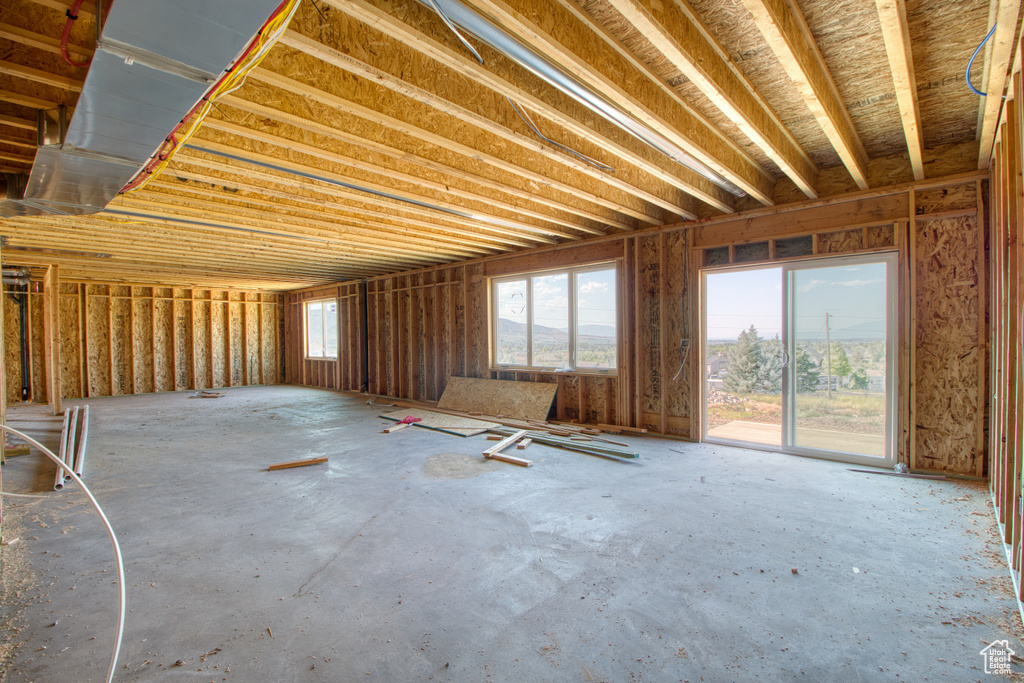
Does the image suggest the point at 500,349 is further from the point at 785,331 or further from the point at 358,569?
the point at 358,569

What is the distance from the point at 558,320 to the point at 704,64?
15.6ft

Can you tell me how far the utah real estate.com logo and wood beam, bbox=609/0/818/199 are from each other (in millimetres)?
3119

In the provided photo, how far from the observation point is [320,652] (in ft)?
6.32

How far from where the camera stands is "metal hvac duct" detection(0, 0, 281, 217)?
1456 millimetres

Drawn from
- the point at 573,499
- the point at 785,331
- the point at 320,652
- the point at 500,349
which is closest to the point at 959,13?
the point at 785,331

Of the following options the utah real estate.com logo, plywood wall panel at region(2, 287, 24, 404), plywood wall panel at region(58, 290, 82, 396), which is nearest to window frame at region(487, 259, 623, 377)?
the utah real estate.com logo

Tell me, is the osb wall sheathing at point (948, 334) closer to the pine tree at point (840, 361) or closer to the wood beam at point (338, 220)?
the pine tree at point (840, 361)

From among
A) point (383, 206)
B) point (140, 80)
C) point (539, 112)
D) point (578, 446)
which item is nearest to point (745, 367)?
point (578, 446)

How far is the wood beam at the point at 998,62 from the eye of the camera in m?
2.04

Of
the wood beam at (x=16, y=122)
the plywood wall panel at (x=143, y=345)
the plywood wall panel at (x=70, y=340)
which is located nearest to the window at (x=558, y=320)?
the wood beam at (x=16, y=122)

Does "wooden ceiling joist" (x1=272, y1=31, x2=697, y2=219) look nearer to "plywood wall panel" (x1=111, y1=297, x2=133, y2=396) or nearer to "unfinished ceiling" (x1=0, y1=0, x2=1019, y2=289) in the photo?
"unfinished ceiling" (x1=0, y1=0, x2=1019, y2=289)

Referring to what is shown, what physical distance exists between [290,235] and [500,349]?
384 cm

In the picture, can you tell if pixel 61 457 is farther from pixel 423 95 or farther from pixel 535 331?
pixel 535 331

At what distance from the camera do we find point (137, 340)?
10.9 meters
